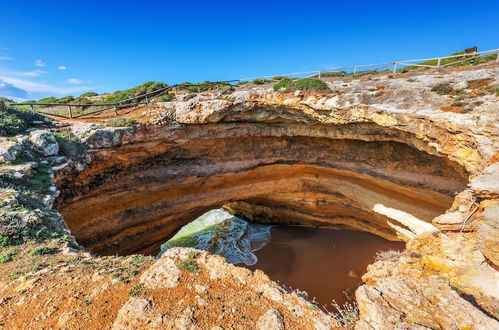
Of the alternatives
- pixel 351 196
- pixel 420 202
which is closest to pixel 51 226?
pixel 351 196

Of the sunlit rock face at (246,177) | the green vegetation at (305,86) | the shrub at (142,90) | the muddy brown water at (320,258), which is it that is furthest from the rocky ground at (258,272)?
the shrub at (142,90)

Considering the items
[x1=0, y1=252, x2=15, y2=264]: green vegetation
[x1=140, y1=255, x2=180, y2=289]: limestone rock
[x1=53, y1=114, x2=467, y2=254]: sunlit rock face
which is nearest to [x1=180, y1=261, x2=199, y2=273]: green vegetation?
[x1=140, y1=255, x2=180, y2=289]: limestone rock

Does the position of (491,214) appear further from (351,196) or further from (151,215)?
(151,215)

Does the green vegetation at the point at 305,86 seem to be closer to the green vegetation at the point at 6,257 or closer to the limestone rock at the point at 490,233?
the limestone rock at the point at 490,233

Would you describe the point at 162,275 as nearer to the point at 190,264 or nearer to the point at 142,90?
the point at 190,264

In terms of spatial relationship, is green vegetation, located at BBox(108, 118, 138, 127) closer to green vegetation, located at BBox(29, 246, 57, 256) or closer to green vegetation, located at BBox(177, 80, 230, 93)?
green vegetation, located at BBox(177, 80, 230, 93)

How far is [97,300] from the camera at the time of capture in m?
4.07

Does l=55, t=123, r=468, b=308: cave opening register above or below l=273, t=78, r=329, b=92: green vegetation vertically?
below

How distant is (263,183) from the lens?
52.0ft

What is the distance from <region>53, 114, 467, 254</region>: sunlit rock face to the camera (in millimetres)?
11016

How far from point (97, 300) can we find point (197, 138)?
9527 mm

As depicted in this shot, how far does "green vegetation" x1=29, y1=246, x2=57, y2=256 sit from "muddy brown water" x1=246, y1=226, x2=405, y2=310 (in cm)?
1082

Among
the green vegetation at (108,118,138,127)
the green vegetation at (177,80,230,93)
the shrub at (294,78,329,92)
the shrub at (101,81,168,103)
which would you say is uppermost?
the shrub at (101,81,168,103)

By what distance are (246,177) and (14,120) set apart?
1226 cm
